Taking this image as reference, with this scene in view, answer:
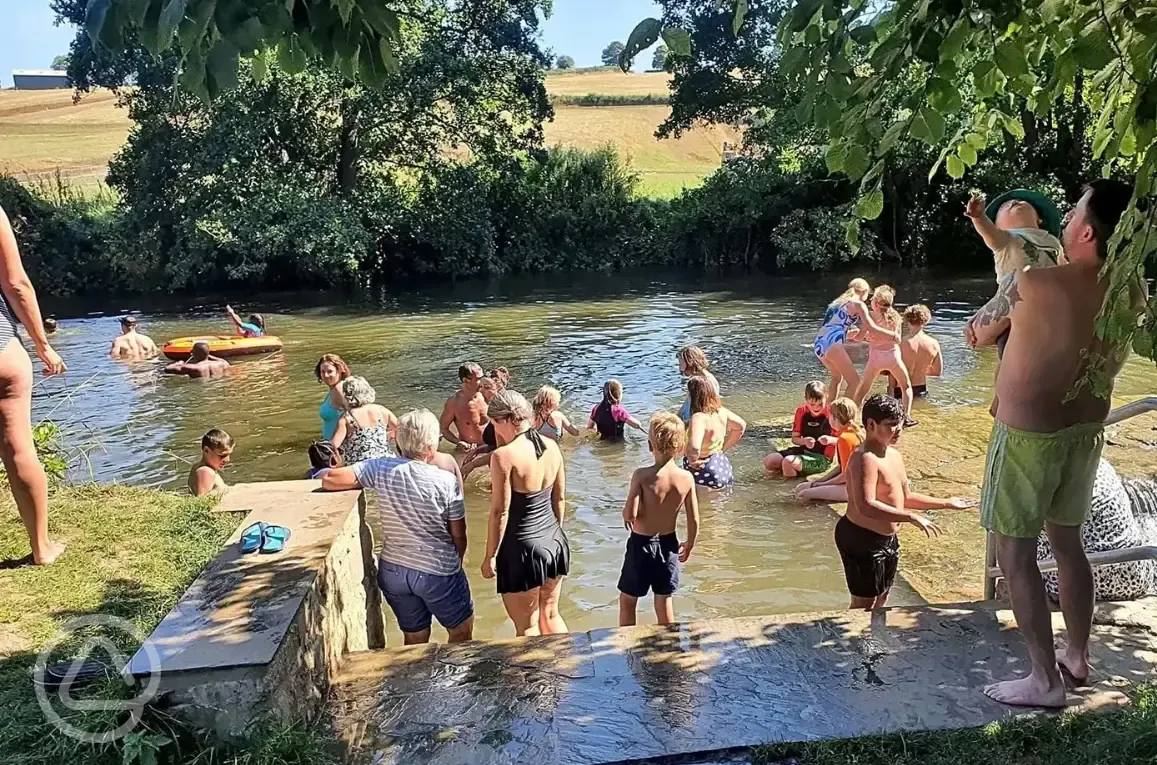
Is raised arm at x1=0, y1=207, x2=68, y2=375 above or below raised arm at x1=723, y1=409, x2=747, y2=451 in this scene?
above

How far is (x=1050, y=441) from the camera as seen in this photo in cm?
367

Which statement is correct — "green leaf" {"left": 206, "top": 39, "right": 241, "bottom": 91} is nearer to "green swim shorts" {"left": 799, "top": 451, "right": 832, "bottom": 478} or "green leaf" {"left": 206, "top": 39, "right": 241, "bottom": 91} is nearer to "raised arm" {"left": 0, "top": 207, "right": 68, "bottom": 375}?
"raised arm" {"left": 0, "top": 207, "right": 68, "bottom": 375}

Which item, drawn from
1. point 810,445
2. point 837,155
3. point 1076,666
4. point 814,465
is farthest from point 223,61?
point 810,445

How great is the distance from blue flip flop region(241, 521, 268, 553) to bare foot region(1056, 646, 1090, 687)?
345 cm

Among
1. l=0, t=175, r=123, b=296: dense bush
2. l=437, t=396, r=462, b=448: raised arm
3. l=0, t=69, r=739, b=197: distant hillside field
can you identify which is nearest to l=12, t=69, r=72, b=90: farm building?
l=0, t=69, r=739, b=197: distant hillside field

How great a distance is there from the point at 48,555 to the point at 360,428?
123 inches

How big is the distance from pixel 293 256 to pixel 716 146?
23.6 m

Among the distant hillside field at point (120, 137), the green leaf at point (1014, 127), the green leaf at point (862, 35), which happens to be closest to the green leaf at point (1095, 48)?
the green leaf at point (862, 35)

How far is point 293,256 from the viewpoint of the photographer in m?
26.4

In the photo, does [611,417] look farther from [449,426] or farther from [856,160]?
[856,160]

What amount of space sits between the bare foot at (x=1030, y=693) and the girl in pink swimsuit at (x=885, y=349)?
22.9ft

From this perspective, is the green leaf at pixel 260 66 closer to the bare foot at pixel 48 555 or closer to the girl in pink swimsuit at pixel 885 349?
the bare foot at pixel 48 555

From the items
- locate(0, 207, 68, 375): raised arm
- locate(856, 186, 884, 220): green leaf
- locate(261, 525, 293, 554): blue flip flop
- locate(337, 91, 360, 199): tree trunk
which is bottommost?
locate(261, 525, 293, 554): blue flip flop

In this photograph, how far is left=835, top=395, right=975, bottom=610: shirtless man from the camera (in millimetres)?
5316
